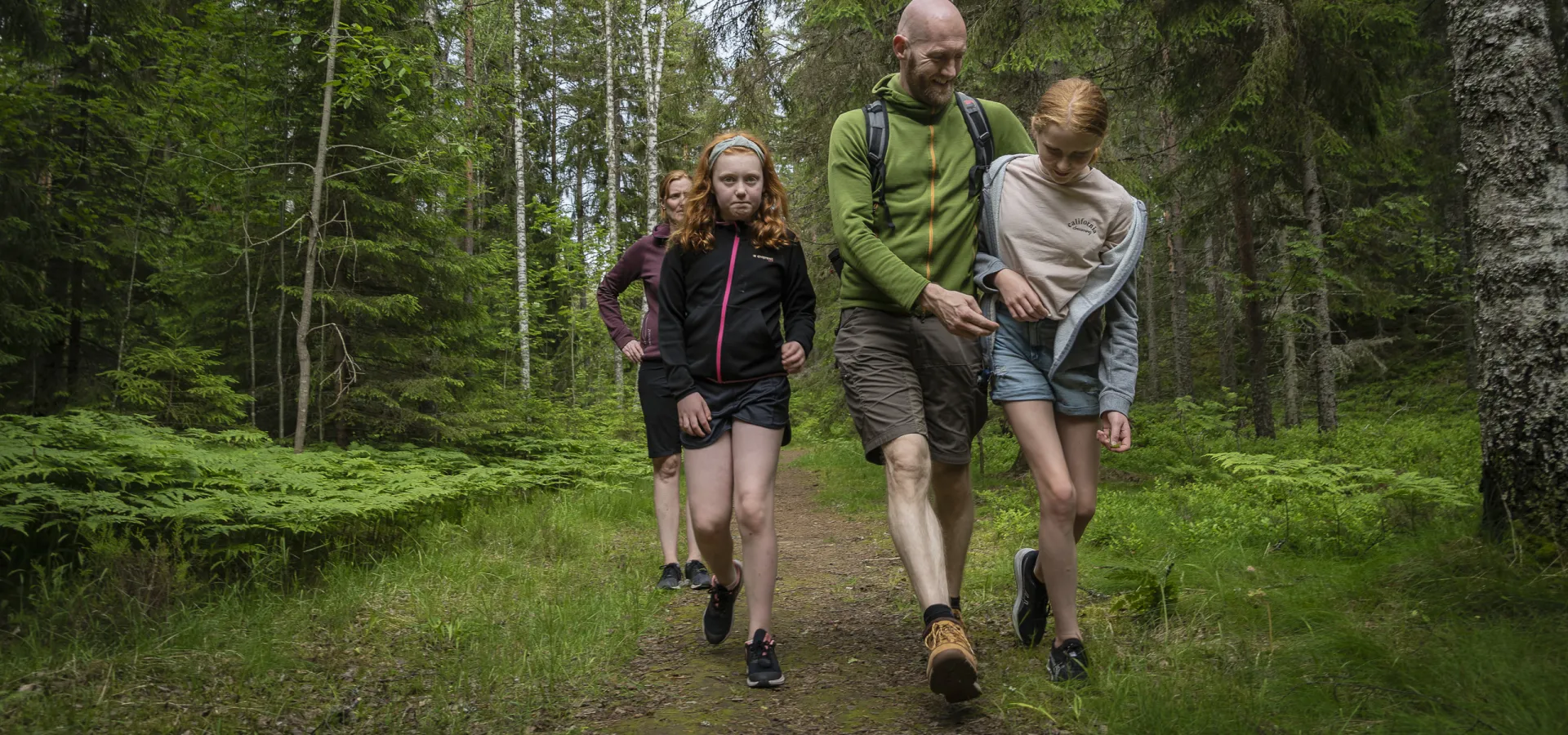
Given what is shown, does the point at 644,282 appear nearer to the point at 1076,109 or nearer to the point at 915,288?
the point at 915,288

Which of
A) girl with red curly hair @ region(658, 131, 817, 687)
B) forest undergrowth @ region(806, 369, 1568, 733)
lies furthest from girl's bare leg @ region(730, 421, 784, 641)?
forest undergrowth @ region(806, 369, 1568, 733)

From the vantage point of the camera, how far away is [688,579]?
5555 mm

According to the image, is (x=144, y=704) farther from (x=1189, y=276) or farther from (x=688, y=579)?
(x=1189, y=276)

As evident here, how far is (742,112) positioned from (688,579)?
6.72m

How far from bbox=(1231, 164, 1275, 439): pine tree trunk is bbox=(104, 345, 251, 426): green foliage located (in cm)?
1153

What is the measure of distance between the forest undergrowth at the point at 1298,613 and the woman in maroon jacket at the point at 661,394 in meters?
1.61

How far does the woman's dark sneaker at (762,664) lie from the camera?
11.2 feet

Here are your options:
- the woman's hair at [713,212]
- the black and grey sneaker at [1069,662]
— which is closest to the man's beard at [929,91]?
the woman's hair at [713,212]

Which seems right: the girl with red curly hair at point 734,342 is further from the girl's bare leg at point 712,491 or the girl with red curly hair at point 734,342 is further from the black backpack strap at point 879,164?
the black backpack strap at point 879,164

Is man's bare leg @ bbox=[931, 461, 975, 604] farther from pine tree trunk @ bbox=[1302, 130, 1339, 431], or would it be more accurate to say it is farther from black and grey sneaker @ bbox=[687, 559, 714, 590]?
pine tree trunk @ bbox=[1302, 130, 1339, 431]

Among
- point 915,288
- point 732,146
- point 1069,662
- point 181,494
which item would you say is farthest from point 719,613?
point 181,494

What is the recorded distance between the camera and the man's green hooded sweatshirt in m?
3.42

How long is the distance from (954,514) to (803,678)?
2.94ft

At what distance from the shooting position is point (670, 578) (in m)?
5.36
